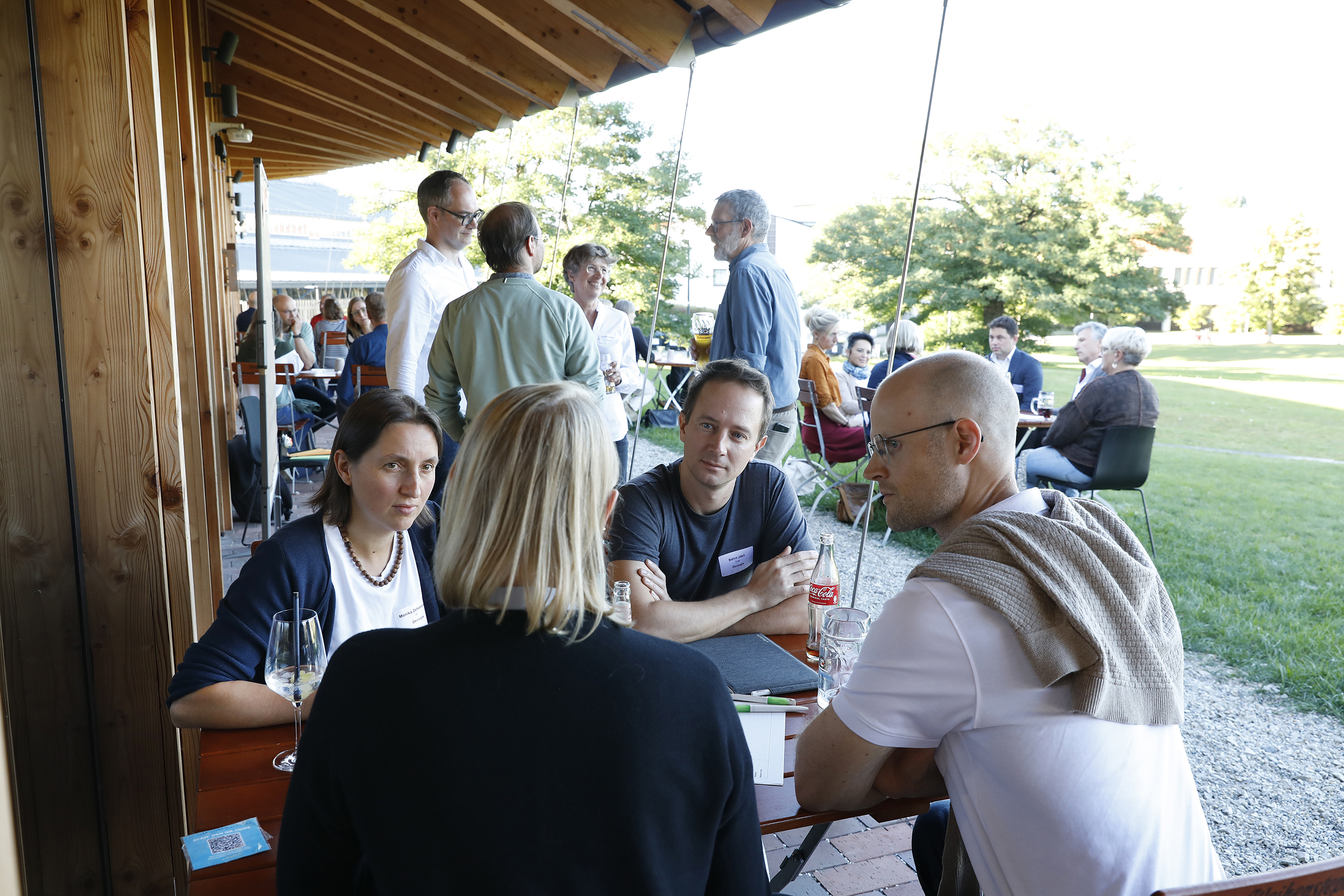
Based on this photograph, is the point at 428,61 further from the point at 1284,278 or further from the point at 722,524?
the point at 1284,278

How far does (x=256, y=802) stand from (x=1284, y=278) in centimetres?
4266

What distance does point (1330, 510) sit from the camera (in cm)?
862

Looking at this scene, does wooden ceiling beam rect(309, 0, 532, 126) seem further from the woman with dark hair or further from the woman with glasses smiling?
the woman with dark hair

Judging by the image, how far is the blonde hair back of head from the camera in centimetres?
96

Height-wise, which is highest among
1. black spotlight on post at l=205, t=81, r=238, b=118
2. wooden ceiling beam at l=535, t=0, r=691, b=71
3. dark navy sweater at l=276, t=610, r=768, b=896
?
wooden ceiling beam at l=535, t=0, r=691, b=71

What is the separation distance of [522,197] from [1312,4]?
52.5ft

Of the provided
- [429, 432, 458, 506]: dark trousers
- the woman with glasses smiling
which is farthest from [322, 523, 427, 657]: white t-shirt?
the woman with glasses smiling

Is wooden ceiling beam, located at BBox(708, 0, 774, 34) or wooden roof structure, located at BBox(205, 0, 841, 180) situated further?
wooden roof structure, located at BBox(205, 0, 841, 180)

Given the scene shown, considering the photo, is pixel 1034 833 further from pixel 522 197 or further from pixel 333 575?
pixel 522 197

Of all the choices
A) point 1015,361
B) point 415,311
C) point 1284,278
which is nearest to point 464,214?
point 415,311

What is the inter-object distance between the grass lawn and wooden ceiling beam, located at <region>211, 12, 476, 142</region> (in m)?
4.12

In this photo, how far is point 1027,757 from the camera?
1198mm

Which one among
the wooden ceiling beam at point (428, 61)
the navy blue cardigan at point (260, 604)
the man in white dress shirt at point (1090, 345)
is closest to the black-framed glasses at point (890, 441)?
the navy blue cardigan at point (260, 604)

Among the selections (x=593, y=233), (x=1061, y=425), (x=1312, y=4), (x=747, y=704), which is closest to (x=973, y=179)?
(x=1312, y=4)
